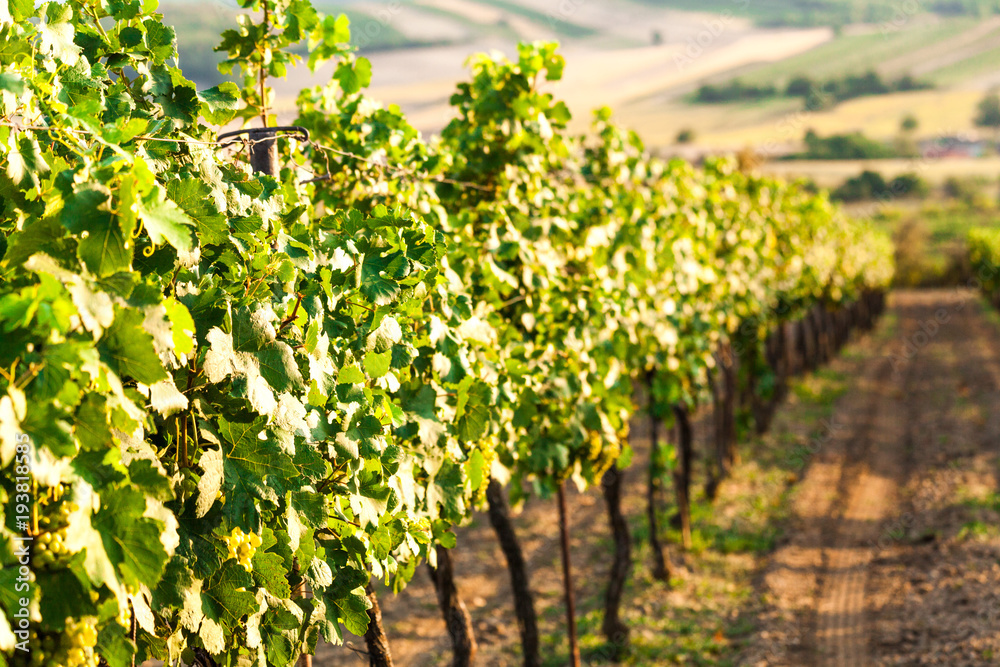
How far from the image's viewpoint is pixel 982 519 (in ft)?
32.9

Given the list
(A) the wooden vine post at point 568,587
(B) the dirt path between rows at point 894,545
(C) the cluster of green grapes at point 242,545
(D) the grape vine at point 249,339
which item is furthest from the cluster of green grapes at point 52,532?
(B) the dirt path between rows at point 894,545

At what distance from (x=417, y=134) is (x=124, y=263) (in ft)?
10.4

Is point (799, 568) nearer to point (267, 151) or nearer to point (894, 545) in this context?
point (894, 545)

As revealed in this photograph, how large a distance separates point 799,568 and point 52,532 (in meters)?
9.11

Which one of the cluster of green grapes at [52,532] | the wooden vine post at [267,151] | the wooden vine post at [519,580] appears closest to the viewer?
the cluster of green grapes at [52,532]

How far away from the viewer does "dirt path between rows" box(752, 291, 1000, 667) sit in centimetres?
745

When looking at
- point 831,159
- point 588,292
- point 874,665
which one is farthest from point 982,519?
point 831,159

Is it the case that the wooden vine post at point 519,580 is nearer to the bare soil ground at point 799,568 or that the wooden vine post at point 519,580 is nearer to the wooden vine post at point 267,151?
the bare soil ground at point 799,568

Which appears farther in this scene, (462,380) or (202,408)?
(462,380)

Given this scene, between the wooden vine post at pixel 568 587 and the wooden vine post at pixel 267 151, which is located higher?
the wooden vine post at pixel 267 151

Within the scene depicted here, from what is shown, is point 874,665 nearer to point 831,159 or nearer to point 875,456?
point 875,456

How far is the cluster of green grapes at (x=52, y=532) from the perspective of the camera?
5.70ft

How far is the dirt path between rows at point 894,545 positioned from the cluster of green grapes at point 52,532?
6.76m

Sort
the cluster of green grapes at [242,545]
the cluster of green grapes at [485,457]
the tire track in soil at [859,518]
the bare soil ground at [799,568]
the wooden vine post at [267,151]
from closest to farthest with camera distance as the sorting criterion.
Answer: the cluster of green grapes at [242,545], the wooden vine post at [267,151], the cluster of green grapes at [485,457], the bare soil ground at [799,568], the tire track in soil at [859,518]
